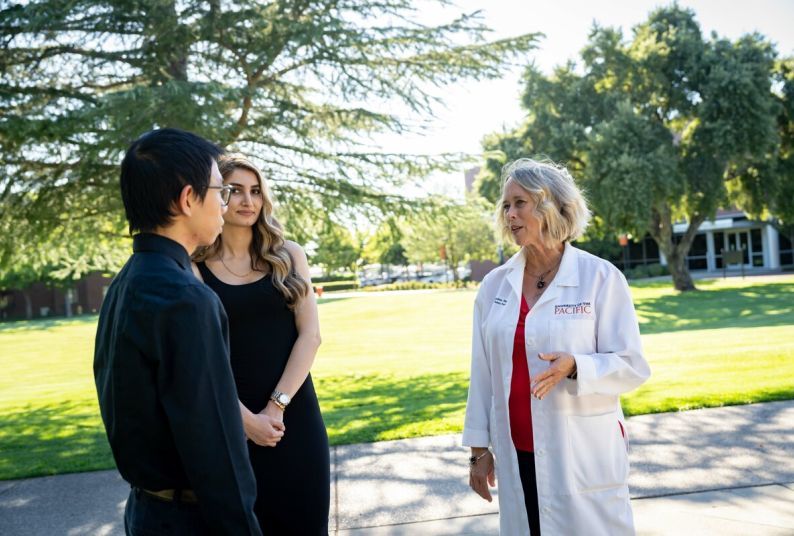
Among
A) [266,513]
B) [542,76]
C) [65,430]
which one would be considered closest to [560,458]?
[266,513]

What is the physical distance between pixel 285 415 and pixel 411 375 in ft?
35.0

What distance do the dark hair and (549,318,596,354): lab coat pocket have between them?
1.66m

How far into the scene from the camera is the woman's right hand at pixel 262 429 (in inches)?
109

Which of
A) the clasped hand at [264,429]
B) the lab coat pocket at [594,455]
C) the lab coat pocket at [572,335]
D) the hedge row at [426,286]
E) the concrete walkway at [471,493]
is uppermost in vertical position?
the lab coat pocket at [572,335]

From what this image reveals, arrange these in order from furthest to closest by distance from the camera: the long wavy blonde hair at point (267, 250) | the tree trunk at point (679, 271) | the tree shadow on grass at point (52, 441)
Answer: the tree trunk at point (679, 271)
the tree shadow on grass at point (52, 441)
the long wavy blonde hair at point (267, 250)

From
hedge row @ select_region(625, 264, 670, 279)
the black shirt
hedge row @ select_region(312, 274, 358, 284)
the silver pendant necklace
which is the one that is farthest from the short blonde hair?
hedge row @ select_region(312, 274, 358, 284)

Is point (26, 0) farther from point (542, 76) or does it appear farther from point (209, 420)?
point (542, 76)

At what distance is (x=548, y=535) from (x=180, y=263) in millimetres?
1904

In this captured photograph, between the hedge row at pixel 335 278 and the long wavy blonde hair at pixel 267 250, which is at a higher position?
the long wavy blonde hair at pixel 267 250

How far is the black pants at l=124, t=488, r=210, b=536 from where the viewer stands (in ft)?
5.93

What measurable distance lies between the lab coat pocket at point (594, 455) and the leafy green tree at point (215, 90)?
701 cm

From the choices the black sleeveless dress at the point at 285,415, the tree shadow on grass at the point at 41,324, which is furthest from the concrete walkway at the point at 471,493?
the tree shadow on grass at the point at 41,324

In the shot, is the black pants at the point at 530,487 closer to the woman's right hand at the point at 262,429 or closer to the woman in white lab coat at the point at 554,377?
the woman in white lab coat at the point at 554,377

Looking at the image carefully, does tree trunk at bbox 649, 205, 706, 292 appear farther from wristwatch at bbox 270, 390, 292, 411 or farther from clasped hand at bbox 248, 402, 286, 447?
clasped hand at bbox 248, 402, 286, 447
